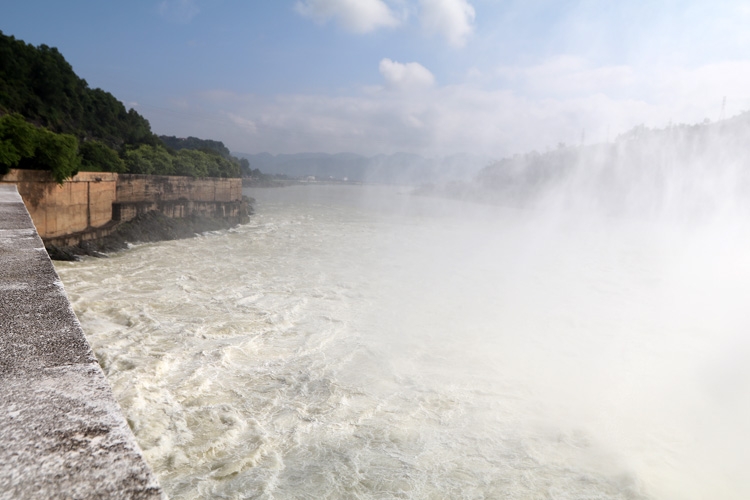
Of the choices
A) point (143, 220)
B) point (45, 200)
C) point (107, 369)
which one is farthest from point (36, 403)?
point (143, 220)

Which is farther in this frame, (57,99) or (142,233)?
(57,99)

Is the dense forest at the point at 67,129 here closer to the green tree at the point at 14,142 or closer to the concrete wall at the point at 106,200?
the green tree at the point at 14,142

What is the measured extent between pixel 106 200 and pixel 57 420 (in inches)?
799

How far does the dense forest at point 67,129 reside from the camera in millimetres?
14906

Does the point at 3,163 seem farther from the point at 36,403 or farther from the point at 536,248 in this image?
the point at 536,248

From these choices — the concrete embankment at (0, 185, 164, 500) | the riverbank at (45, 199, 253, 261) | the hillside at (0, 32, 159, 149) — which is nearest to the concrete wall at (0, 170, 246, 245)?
the riverbank at (45, 199, 253, 261)

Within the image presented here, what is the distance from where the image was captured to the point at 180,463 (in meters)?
5.04

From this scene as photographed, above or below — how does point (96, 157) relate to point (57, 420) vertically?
above

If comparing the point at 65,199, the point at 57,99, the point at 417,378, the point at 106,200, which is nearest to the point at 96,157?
the point at 106,200

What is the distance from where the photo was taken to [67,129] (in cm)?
3553

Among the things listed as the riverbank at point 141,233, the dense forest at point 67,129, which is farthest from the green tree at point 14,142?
the riverbank at point 141,233

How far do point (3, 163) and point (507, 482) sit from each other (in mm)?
15082

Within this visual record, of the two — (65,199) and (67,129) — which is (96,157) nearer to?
(65,199)

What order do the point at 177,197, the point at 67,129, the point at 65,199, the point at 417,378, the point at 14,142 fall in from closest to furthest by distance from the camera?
the point at 417,378 → the point at 14,142 → the point at 65,199 → the point at 177,197 → the point at 67,129
